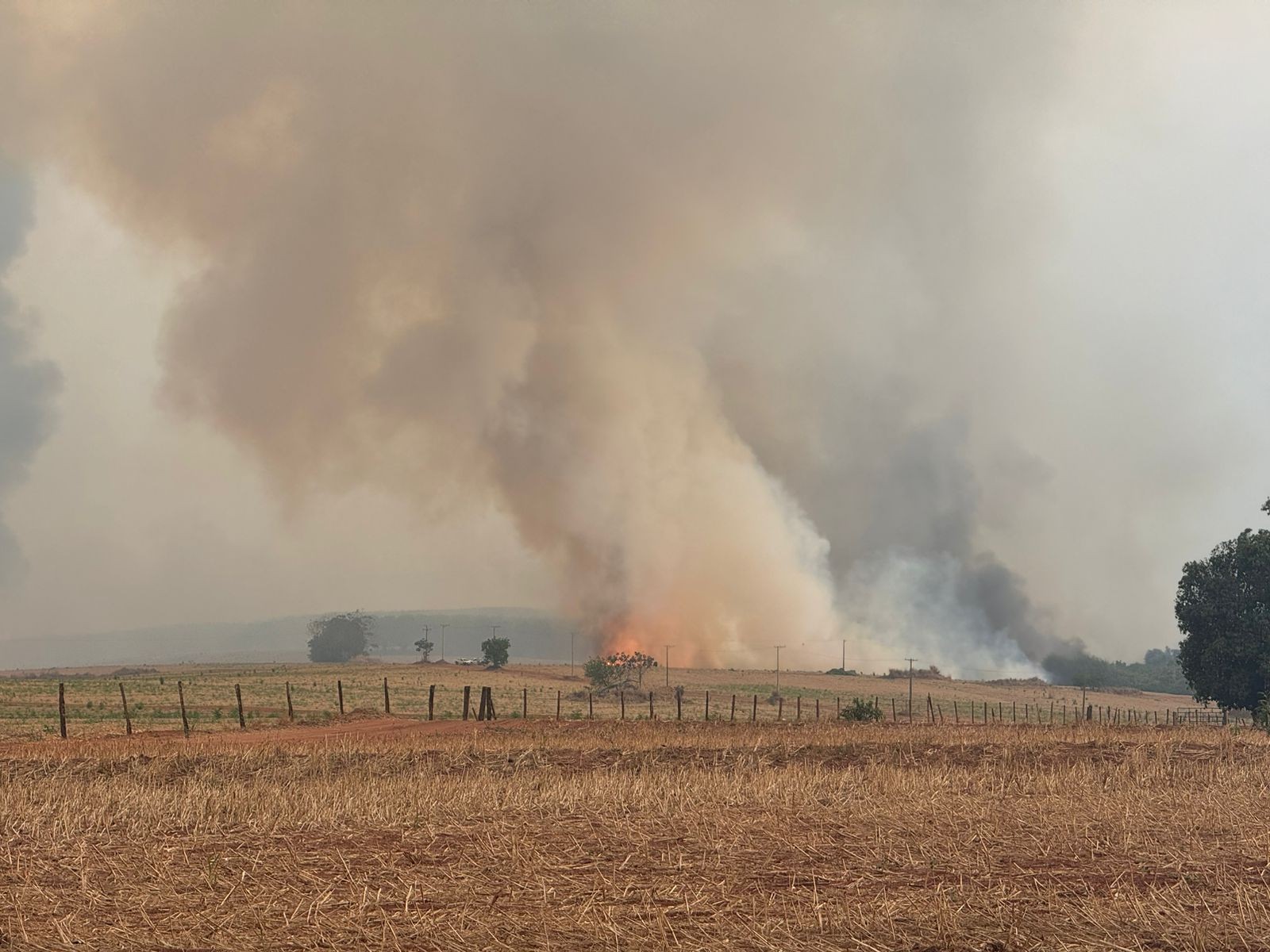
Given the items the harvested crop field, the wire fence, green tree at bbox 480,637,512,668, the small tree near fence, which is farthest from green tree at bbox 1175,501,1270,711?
green tree at bbox 480,637,512,668

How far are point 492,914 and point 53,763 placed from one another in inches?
968

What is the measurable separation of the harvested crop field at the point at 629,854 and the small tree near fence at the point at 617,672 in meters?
78.9

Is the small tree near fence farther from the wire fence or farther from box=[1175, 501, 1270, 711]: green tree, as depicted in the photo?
box=[1175, 501, 1270, 711]: green tree

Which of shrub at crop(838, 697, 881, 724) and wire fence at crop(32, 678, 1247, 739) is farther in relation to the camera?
shrub at crop(838, 697, 881, 724)

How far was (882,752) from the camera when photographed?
37469 millimetres

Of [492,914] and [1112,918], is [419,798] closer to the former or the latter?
[492,914]

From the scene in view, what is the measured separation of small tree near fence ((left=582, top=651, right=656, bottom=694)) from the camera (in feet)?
369

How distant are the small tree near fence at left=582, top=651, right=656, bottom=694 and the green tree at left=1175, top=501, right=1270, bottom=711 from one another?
47712 mm

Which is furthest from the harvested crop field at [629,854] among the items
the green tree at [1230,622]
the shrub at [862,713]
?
the green tree at [1230,622]

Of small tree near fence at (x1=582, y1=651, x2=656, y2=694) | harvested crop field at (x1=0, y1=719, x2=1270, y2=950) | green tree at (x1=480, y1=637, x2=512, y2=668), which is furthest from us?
green tree at (x1=480, y1=637, x2=512, y2=668)

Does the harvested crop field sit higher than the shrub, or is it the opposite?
the harvested crop field

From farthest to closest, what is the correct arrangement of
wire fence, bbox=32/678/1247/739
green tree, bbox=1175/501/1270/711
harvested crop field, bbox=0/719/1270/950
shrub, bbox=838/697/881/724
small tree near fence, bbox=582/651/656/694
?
small tree near fence, bbox=582/651/656/694 < green tree, bbox=1175/501/1270/711 < shrub, bbox=838/697/881/724 < wire fence, bbox=32/678/1247/739 < harvested crop field, bbox=0/719/1270/950

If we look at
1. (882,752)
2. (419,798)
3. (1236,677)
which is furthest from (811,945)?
(1236,677)

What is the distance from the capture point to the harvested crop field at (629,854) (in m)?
13.5
